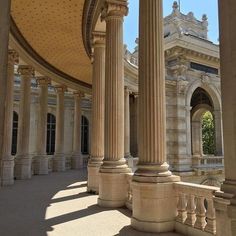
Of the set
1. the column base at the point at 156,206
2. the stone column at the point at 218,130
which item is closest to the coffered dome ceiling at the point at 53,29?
the column base at the point at 156,206

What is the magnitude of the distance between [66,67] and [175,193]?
25048 millimetres

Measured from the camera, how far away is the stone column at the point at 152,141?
9.40 meters

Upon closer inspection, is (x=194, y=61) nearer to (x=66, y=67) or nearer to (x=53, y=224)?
(x=66, y=67)

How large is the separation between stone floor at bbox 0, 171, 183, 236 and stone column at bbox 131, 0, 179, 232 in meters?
0.77

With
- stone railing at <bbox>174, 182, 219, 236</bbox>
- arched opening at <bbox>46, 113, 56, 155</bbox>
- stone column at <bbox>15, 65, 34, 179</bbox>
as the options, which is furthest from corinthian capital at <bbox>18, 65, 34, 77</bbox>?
stone railing at <bbox>174, 182, 219, 236</bbox>

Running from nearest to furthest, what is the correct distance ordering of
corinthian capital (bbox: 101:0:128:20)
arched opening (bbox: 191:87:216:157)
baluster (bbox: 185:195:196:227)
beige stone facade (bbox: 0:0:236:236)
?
beige stone facade (bbox: 0:0:236:236), baluster (bbox: 185:195:196:227), corinthian capital (bbox: 101:0:128:20), arched opening (bbox: 191:87:216:157)

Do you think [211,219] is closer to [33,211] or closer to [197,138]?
[33,211]

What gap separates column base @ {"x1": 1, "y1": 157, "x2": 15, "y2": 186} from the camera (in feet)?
70.6

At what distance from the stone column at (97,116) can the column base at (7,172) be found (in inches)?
300

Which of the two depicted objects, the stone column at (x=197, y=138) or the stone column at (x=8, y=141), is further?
the stone column at (x=197, y=138)

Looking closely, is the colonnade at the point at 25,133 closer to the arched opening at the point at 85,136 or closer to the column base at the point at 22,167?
the column base at the point at 22,167

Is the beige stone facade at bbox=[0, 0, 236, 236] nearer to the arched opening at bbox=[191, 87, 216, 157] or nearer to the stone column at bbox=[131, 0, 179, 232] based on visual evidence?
the stone column at bbox=[131, 0, 179, 232]

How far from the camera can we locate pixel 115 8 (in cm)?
1451

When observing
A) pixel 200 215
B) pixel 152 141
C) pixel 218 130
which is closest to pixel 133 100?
pixel 218 130
